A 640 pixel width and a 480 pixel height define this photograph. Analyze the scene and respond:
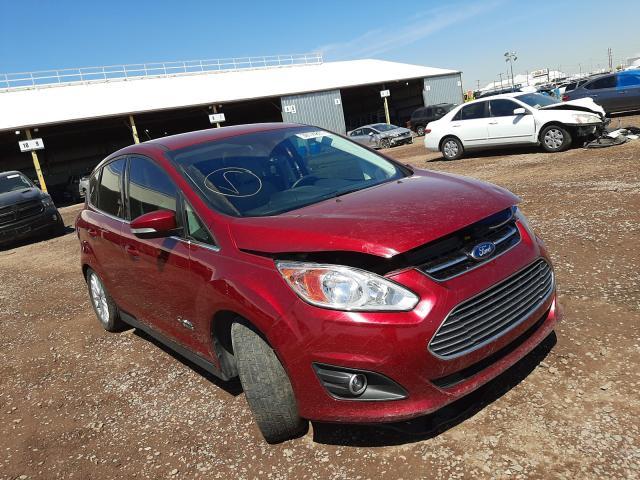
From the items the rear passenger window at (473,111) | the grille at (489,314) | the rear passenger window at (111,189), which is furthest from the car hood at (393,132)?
the grille at (489,314)

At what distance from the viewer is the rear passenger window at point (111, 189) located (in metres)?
4.12

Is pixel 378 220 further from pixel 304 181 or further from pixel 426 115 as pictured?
pixel 426 115

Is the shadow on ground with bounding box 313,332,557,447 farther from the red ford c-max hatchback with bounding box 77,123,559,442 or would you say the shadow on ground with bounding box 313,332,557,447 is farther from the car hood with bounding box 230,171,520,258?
the car hood with bounding box 230,171,520,258

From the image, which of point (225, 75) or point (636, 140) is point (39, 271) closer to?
point (636, 140)

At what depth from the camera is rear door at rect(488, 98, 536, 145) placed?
11.9 m

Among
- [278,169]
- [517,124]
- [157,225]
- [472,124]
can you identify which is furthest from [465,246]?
[472,124]

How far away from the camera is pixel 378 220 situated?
250cm

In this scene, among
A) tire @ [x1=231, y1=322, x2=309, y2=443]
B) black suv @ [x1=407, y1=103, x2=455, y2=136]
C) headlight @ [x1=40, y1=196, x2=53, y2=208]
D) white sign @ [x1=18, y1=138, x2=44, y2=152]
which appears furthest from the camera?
black suv @ [x1=407, y1=103, x2=455, y2=136]

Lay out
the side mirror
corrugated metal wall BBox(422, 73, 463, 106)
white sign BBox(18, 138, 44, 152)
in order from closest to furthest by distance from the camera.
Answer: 1. the side mirror
2. white sign BBox(18, 138, 44, 152)
3. corrugated metal wall BBox(422, 73, 463, 106)

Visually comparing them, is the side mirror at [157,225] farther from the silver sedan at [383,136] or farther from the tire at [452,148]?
the silver sedan at [383,136]

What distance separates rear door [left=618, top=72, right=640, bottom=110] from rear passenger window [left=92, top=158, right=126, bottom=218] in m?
18.8

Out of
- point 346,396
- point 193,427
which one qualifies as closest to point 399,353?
point 346,396

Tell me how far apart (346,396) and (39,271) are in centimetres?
807

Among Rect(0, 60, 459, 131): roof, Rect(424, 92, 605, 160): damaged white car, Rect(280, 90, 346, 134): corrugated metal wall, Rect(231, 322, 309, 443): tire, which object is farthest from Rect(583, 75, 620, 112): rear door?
Rect(231, 322, 309, 443): tire
